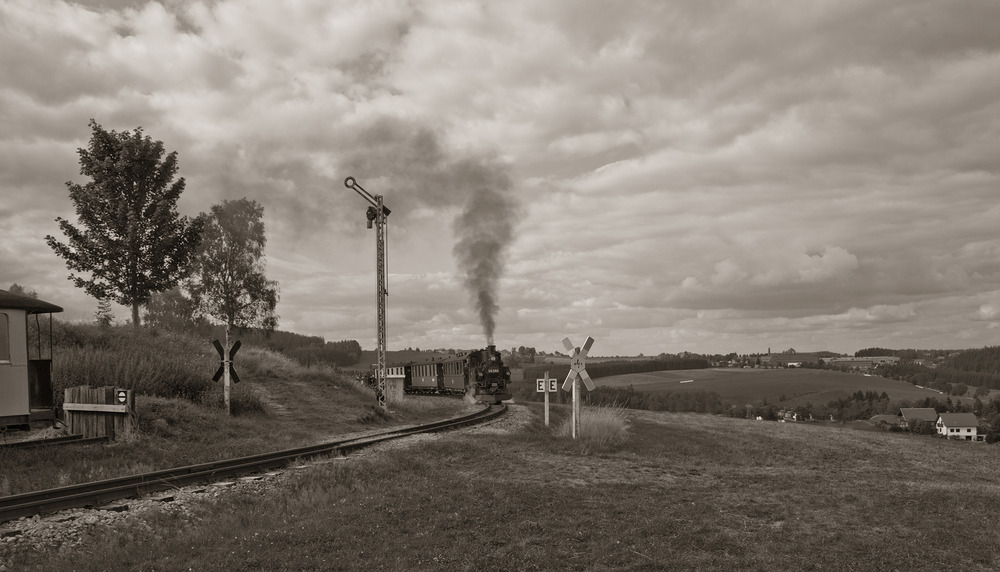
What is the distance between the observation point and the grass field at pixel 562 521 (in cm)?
798

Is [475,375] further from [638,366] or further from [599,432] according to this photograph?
[638,366]

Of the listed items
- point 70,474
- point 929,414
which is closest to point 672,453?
point 70,474

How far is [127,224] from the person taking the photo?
27.5 m

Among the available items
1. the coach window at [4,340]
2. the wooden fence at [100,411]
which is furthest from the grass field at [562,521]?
the coach window at [4,340]

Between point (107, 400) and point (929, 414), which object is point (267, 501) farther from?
point (929, 414)

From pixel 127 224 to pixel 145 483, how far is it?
1961 cm

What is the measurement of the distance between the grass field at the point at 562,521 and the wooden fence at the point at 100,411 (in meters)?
6.22

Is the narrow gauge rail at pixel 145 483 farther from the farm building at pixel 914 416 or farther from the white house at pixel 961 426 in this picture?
the farm building at pixel 914 416

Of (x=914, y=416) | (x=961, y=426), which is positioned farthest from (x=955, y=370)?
(x=961, y=426)

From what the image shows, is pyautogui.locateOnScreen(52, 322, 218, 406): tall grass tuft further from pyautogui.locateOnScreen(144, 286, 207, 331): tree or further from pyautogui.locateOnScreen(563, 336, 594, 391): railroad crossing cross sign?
pyautogui.locateOnScreen(563, 336, 594, 391): railroad crossing cross sign

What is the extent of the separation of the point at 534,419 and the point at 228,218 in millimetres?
23698

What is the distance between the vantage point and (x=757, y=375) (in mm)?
100938

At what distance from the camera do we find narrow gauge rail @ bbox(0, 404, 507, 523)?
32.5ft

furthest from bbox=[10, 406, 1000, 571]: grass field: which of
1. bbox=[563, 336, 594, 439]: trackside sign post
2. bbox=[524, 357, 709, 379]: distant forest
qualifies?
bbox=[524, 357, 709, 379]: distant forest
